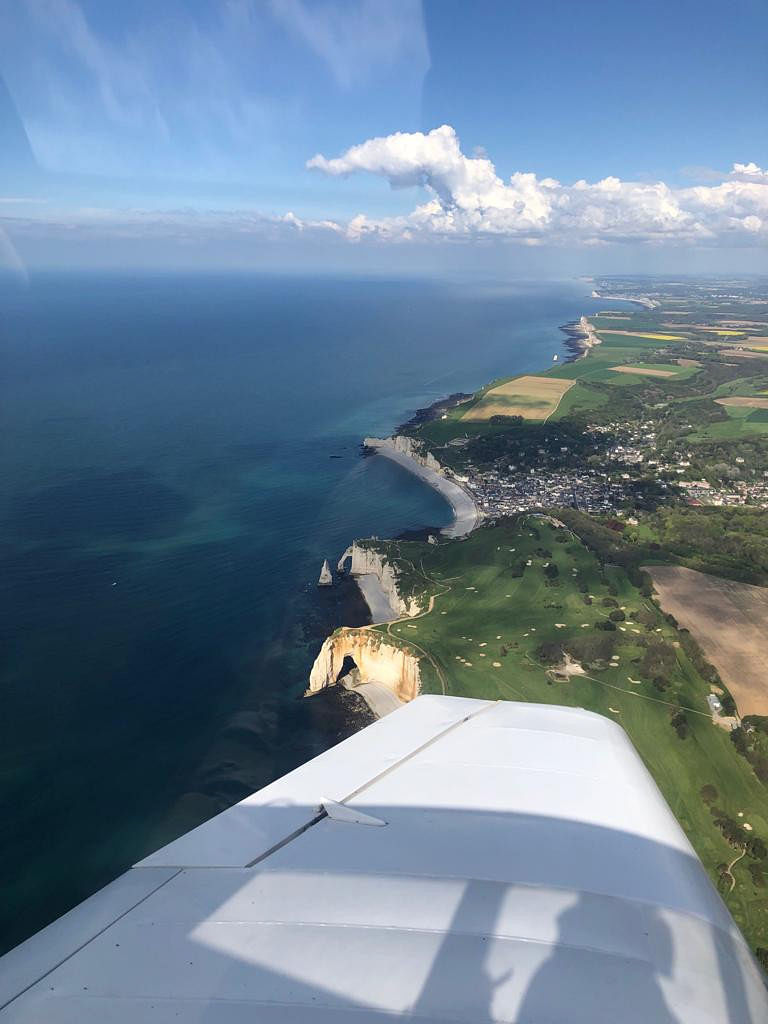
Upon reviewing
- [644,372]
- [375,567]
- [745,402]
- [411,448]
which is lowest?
[375,567]

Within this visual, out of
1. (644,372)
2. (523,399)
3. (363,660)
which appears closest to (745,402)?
(644,372)

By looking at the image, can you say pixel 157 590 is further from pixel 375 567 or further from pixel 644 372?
pixel 644 372

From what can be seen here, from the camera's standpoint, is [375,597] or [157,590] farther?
[375,597]

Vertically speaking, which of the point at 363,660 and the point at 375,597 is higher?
the point at 363,660

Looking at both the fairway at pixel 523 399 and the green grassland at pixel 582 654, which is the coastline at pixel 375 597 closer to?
the green grassland at pixel 582 654

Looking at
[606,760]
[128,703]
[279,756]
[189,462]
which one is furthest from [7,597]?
[606,760]

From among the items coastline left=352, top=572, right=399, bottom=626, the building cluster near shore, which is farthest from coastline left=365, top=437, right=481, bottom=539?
coastline left=352, top=572, right=399, bottom=626
